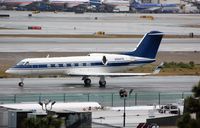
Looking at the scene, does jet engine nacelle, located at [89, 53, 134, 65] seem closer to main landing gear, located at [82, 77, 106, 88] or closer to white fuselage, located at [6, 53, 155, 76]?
white fuselage, located at [6, 53, 155, 76]

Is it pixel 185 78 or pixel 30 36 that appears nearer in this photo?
pixel 185 78

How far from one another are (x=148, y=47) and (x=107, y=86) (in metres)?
5.83

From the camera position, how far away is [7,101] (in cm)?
6119

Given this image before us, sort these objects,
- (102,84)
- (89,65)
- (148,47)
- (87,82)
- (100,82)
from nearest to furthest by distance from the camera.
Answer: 1. (102,84)
2. (100,82)
3. (87,82)
4. (89,65)
5. (148,47)

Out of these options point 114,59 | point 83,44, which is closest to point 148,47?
point 114,59

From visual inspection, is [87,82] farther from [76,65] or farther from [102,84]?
[76,65]

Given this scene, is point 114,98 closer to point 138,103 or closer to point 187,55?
point 138,103

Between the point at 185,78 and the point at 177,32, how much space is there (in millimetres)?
73124

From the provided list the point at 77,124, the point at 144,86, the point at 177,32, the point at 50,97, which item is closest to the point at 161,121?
the point at 77,124

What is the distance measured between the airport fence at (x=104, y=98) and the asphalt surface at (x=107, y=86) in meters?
6.10

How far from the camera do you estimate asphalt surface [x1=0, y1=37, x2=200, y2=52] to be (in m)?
111

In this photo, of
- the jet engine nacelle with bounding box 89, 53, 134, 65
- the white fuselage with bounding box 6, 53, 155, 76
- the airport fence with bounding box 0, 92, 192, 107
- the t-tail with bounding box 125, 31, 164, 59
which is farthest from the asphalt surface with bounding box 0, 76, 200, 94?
the airport fence with bounding box 0, 92, 192, 107

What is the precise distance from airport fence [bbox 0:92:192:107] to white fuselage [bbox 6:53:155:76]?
982 centimetres

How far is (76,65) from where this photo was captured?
76125 mm
